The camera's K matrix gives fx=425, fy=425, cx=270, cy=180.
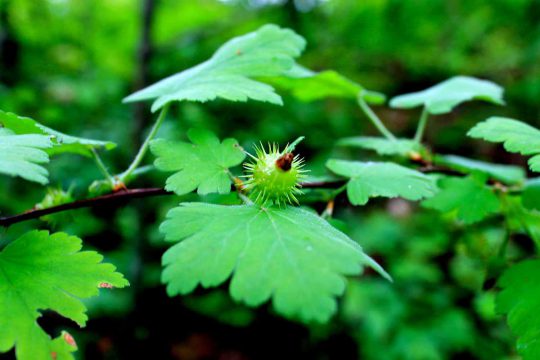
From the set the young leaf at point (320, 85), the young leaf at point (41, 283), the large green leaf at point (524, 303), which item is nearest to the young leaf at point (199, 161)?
the young leaf at point (41, 283)

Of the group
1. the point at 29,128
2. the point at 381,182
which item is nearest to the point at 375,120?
the point at 381,182

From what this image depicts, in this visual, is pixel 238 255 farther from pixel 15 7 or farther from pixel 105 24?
pixel 105 24

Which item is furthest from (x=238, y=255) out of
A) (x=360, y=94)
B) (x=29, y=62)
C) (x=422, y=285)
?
(x=29, y=62)

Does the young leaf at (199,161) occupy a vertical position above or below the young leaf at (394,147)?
below

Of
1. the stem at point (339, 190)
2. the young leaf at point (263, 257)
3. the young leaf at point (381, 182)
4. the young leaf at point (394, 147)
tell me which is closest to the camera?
the young leaf at point (263, 257)

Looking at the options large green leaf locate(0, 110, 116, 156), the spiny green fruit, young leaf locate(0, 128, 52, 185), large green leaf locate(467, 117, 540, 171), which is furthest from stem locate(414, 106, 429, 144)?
young leaf locate(0, 128, 52, 185)

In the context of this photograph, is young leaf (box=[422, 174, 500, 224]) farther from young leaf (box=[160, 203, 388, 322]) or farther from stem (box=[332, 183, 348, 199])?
young leaf (box=[160, 203, 388, 322])

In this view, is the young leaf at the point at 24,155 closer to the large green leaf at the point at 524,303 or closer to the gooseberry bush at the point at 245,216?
the gooseberry bush at the point at 245,216

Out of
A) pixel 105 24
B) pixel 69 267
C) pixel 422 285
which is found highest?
pixel 105 24

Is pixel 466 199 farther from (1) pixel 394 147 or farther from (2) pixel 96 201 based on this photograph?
(2) pixel 96 201
